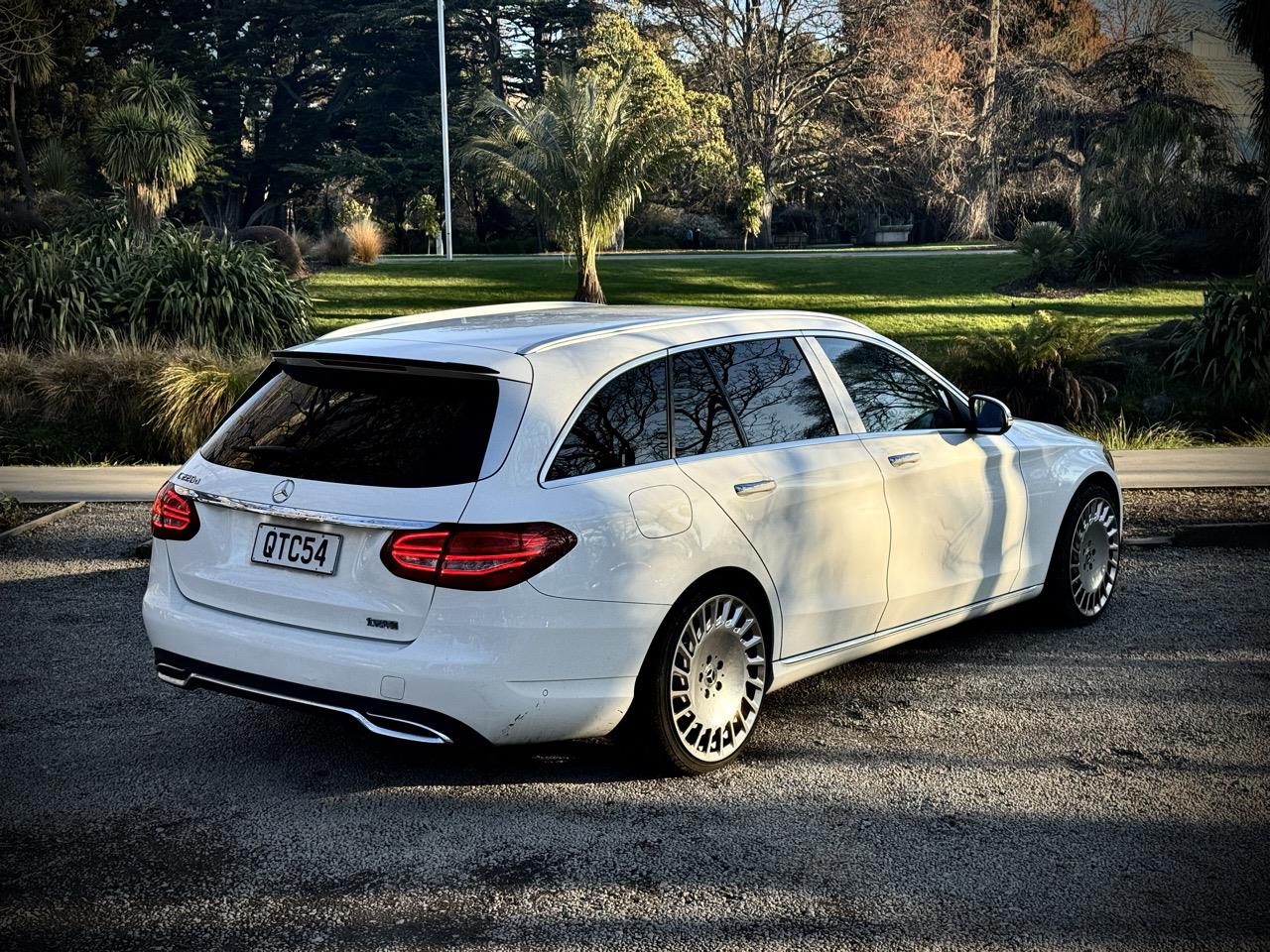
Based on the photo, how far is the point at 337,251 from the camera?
→ 3253cm

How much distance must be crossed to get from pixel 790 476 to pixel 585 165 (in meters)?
19.6

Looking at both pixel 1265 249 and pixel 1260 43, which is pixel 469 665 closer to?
pixel 1260 43

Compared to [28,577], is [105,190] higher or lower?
higher

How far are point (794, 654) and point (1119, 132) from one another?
82.6 ft

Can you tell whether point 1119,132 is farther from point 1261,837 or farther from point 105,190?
point 105,190

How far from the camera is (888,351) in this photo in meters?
6.27

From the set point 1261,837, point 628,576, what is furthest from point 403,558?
point 1261,837

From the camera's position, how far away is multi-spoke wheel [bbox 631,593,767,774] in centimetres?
485

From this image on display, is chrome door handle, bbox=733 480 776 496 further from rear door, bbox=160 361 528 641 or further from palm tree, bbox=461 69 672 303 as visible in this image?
palm tree, bbox=461 69 672 303

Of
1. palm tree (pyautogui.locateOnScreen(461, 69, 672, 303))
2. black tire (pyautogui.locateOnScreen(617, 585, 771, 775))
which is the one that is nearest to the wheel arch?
black tire (pyautogui.locateOnScreen(617, 585, 771, 775))

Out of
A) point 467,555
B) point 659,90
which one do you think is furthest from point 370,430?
point 659,90

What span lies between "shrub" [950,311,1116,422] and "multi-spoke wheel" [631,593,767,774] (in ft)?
33.4

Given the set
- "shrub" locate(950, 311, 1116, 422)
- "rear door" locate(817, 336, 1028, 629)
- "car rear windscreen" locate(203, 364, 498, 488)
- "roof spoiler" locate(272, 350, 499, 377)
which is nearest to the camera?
"car rear windscreen" locate(203, 364, 498, 488)

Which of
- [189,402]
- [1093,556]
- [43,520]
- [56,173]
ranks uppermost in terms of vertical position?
[56,173]
